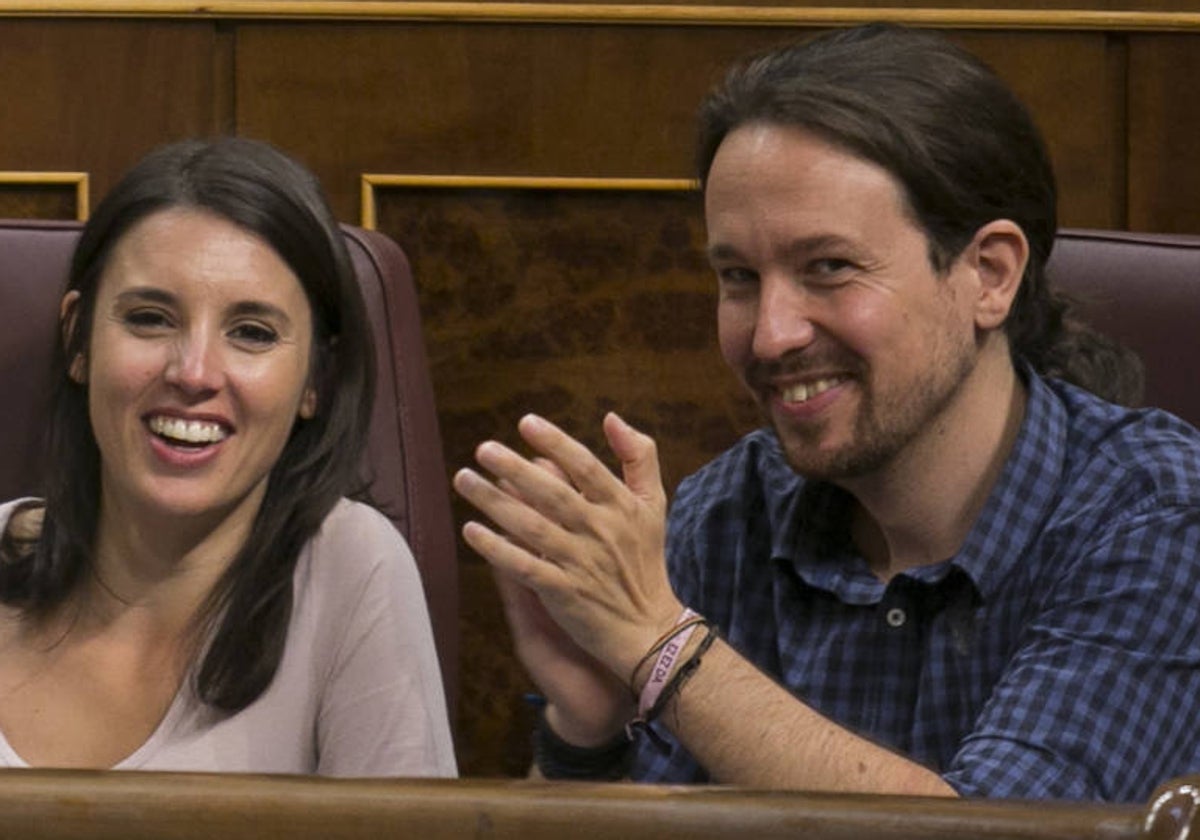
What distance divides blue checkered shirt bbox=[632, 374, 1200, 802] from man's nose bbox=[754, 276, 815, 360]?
132 mm

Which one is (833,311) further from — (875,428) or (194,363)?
(194,363)

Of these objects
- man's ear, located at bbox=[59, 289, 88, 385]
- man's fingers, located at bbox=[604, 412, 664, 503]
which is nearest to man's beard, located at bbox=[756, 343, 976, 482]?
man's fingers, located at bbox=[604, 412, 664, 503]

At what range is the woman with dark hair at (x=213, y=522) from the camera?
123cm

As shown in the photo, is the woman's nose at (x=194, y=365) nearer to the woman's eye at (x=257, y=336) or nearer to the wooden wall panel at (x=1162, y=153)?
the woman's eye at (x=257, y=336)

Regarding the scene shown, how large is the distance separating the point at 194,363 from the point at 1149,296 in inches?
22.7

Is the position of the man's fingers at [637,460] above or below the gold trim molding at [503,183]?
below

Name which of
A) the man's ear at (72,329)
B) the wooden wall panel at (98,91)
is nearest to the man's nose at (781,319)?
the man's ear at (72,329)

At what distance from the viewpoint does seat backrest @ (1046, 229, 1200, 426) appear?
1.31m

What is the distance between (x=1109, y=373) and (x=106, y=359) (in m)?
0.59

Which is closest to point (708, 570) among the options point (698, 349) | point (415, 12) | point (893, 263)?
point (893, 263)

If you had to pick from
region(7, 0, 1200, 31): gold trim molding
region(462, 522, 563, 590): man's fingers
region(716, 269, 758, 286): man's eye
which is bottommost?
region(462, 522, 563, 590): man's fingers

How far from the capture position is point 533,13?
181 cm

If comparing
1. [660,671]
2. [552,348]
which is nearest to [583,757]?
[660,671]

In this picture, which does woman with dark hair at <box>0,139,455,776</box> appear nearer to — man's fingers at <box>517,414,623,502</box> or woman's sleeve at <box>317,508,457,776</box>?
woman's sleeve at <box>317,508,457,776</box>
